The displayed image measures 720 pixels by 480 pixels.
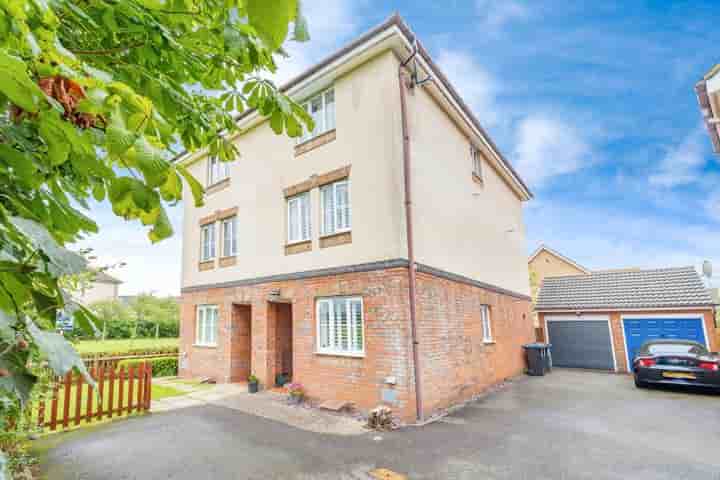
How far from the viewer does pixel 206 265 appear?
14375 mm

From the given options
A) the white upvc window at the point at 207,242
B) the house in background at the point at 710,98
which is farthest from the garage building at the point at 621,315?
the white upvc window at the point at 207,242

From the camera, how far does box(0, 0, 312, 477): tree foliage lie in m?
0.88

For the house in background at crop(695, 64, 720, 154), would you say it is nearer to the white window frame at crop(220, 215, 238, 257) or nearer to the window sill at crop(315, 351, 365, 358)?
the window sill at crop(315, 351, 365, 358)

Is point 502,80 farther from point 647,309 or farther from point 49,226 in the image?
point 49,226

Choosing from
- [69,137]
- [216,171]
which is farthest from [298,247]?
[69,137]

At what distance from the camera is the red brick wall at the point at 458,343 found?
28.7 ft

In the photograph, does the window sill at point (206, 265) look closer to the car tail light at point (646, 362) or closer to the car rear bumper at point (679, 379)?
the car tail light at point (646, 362)

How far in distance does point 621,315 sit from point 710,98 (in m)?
10.5

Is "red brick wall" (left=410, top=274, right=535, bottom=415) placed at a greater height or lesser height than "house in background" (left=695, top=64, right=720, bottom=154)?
lesser

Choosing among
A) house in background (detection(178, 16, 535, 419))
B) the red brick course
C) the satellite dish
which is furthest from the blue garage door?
the red brick course

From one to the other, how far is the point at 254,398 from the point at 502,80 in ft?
50.5

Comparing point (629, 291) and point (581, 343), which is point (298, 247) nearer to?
point (581, 343)

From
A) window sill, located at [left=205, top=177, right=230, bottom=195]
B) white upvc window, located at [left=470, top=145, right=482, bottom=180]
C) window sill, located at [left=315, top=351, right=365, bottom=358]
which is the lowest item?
window sill, located at [left=315, top=351, right=365, bottom=358]

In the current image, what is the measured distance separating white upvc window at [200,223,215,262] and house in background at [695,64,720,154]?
1584 cm
